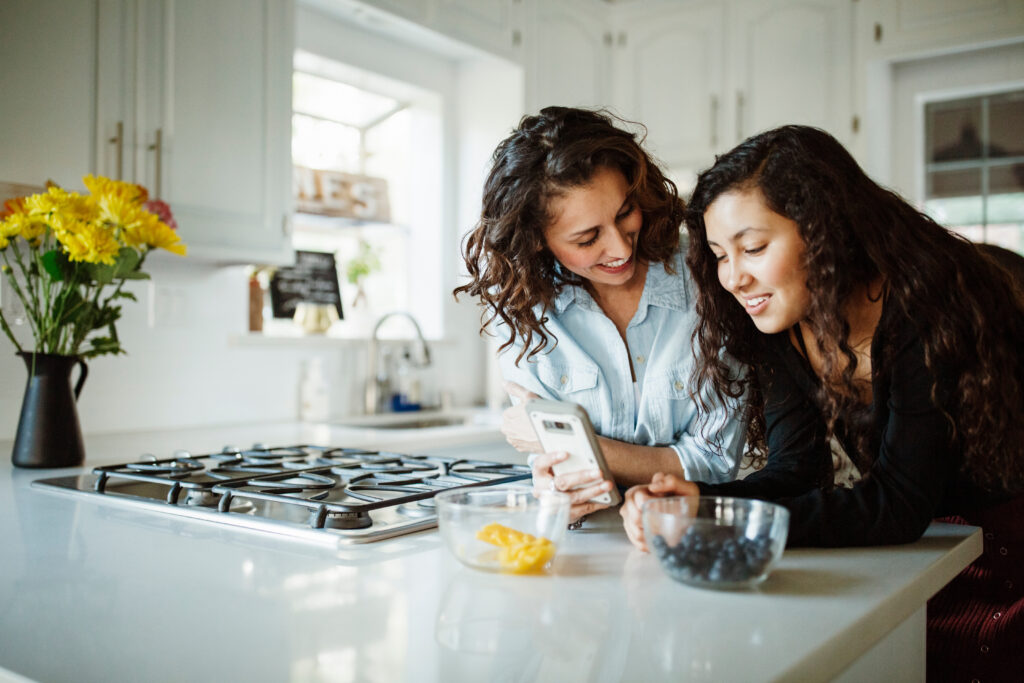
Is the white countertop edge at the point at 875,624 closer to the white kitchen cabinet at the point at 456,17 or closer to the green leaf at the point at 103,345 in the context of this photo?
the green leaf at the point at 103,345

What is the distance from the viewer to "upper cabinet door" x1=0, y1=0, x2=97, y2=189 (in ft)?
5.68

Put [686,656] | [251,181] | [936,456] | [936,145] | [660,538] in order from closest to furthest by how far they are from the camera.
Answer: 1. [686,656]
2. [660,538]
3. [936,456]
4. [251,181]
5. [936,145]

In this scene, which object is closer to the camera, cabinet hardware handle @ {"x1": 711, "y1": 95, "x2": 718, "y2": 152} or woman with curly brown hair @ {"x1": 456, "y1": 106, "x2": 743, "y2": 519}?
woman with curly brown hair @ {"x1": 456, "y1": 106, "x2": 743, "y2": 519}

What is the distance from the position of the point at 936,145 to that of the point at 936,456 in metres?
2.54

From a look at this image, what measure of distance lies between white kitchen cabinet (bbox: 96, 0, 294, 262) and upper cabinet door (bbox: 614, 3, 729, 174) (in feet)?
5.13

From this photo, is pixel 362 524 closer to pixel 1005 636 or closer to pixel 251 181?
pixel 1005 636

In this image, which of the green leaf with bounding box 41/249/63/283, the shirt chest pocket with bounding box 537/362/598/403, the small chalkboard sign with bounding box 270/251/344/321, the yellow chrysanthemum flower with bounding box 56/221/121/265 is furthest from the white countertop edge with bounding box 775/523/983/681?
the small chalkboard sign with bounding box 270/251/344/321

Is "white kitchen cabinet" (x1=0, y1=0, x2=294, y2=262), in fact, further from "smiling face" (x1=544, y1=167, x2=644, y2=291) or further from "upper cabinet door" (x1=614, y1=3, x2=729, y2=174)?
"upper cabinet door" (x1=614, y1=3, x2=729, y2=174)

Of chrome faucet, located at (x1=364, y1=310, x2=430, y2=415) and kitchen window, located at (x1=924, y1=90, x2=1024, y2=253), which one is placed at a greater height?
A: kitchen window, located at (x1=924, y1=90, x2=1024, y2=253)

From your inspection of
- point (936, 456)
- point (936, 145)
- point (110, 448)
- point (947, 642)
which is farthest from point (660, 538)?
point (936, 145)

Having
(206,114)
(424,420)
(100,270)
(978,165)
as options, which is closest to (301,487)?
(100,270)

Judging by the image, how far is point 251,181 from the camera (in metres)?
2.19

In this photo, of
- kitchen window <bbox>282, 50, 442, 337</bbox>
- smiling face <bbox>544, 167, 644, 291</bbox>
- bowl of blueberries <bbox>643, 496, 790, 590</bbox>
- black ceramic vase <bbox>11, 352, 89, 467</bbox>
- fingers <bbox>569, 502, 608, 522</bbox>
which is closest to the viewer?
bowl of blueberries <bbox>643, 496, 790, 590</bbox>

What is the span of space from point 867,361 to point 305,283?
200cm
